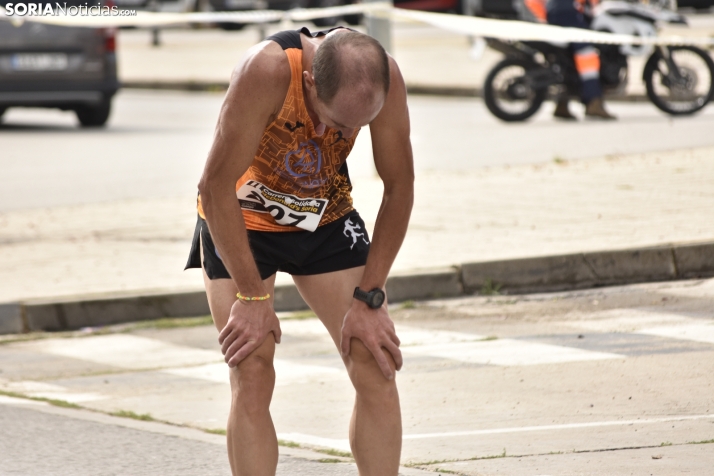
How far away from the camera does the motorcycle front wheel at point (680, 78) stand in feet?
46.8

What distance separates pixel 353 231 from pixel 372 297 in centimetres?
26

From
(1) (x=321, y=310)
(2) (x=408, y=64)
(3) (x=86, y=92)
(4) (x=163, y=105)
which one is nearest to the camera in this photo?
(1) (x=321, y=310)

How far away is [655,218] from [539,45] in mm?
6081

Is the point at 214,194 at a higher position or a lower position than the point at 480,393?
higher

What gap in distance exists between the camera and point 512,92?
586 inches

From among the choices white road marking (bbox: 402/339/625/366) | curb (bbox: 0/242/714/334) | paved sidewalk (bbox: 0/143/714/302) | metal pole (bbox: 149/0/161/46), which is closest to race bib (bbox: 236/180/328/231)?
white road marking (bbox: 402/339/625/366)

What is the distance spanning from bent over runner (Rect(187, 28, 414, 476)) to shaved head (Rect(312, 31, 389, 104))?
3cm

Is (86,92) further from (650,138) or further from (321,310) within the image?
(321,310)

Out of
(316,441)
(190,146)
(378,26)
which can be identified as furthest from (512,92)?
(316,441)

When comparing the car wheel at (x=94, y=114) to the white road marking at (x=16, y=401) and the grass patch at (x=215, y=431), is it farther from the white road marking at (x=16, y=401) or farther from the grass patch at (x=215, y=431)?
the grass patch at (x=215, y=431)

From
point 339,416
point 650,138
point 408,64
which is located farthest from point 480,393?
point 408,64

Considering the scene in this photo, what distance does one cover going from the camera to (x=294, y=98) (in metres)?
3.63

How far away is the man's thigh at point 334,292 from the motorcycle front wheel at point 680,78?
11.0m

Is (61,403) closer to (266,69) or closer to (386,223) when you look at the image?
(386,223)
